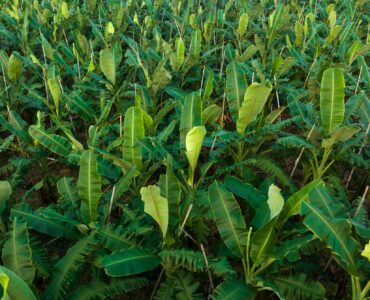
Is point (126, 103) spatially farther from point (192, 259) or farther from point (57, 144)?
point (192, 259)

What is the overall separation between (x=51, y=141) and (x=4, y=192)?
0.48 meters

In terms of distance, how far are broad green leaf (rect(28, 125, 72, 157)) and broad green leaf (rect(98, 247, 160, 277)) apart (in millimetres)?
896

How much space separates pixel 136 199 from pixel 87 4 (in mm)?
4149

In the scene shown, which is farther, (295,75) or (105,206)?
(295,75)

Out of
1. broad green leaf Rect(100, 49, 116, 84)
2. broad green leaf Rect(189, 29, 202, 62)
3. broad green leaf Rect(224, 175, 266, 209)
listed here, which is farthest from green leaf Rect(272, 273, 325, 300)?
broad green leaf Rect(189, 29, 202, 62)

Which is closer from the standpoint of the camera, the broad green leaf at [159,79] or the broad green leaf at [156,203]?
the broad green leaf at [156,203]

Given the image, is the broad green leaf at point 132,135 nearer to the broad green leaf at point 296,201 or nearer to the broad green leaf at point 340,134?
the broad green leaf at point 296,201

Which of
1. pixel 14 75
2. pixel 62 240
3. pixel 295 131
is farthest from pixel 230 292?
pixel 14 75

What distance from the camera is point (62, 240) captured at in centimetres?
267

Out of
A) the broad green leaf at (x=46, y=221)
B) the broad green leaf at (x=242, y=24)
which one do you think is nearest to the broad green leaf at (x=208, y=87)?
the broad green leaf at (x=46, y=221)

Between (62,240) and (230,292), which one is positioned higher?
(230,292)

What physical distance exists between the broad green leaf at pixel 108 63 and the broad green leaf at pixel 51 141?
1.04 metres

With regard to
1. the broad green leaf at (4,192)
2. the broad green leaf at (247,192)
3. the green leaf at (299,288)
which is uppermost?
the broad green leaf at (4,192)

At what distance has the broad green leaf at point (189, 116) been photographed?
98.7 inches
